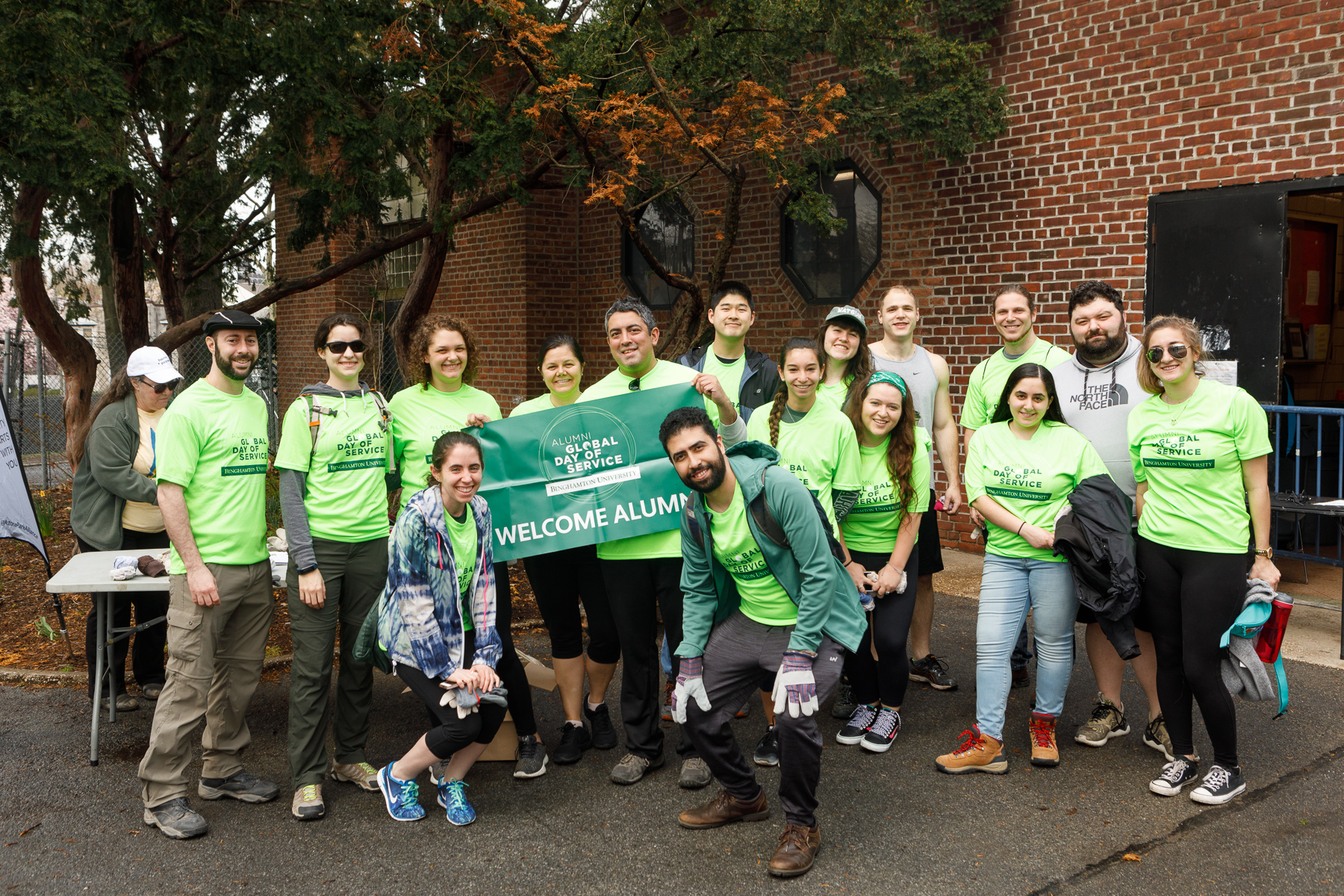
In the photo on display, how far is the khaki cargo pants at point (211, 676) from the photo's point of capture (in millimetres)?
4207

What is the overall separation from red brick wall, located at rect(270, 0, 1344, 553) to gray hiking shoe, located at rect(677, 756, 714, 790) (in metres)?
5.34

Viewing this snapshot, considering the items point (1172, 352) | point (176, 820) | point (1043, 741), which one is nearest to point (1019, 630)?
A: point (1043, 741)

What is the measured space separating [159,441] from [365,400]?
83 cm

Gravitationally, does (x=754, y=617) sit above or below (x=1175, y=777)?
above

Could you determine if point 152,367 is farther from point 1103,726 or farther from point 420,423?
point 1103,726

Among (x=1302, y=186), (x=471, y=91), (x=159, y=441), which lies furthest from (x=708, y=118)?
(x=159, y=441)

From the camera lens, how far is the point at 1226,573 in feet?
13.8

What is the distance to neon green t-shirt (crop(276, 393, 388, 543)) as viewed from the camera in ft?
14.1

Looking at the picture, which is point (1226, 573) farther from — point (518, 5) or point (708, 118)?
point (708, 118)

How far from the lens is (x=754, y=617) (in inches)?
159

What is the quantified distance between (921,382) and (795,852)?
9.28 ft

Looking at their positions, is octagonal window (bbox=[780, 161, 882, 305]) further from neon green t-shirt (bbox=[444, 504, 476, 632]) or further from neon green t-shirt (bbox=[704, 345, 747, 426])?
neon green t-shirt (bbox=[444, 504, 476, 632])

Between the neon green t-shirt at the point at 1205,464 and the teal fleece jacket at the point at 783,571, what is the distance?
1466mm

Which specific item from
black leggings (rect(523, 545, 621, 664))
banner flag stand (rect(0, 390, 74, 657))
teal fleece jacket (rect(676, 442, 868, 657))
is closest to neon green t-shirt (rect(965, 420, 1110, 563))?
teal fleece jacket (rect(676, 442, 868, 657))
